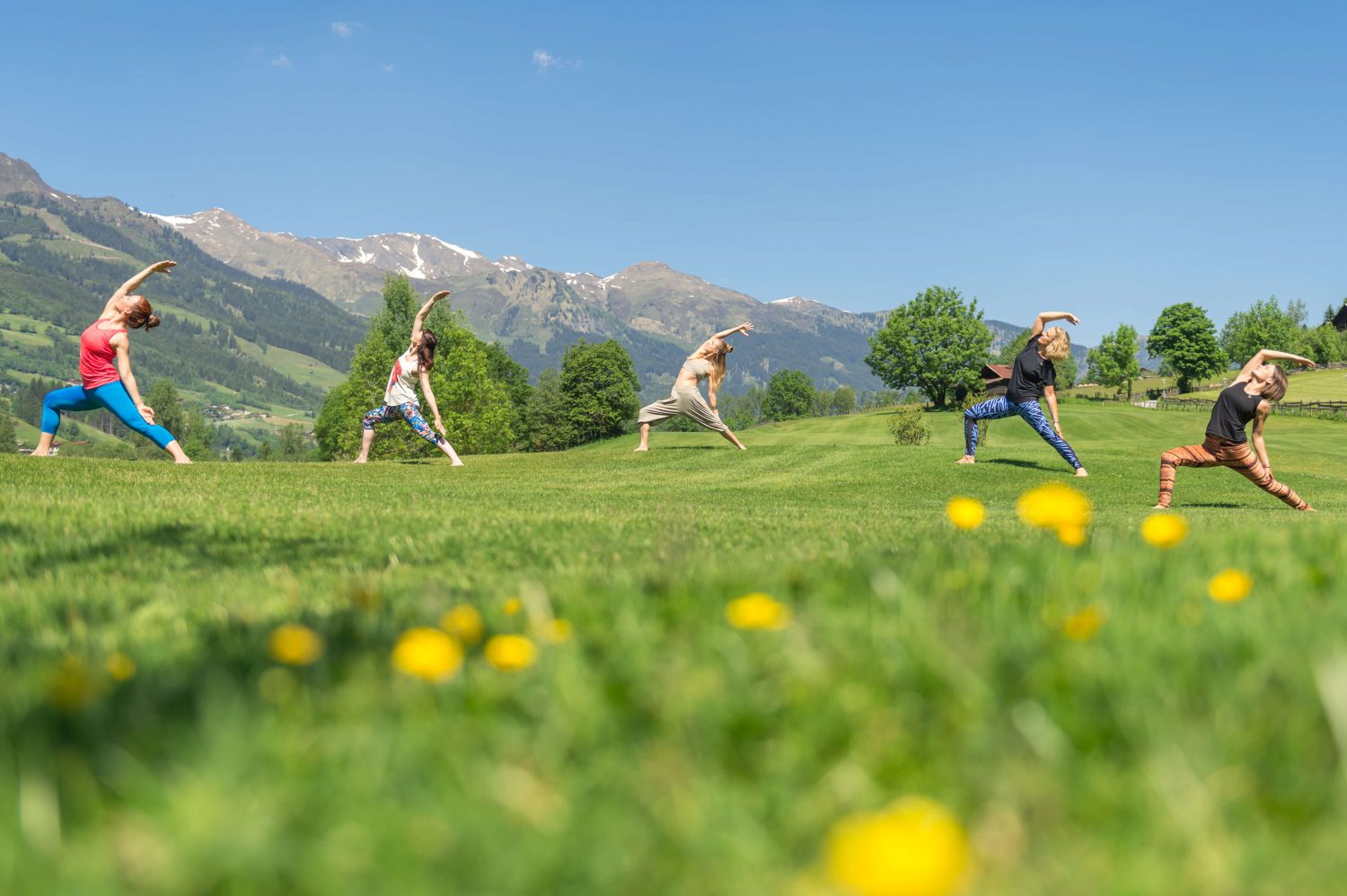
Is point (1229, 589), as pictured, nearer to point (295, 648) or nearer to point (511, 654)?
point (511, 654)

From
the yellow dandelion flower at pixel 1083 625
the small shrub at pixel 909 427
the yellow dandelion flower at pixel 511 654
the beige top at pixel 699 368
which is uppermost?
the beige top at pixel 699 368

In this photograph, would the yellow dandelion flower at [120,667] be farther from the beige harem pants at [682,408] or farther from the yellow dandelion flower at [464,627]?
the beige harem pants at [682,408]

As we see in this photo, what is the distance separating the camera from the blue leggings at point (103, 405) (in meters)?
14.7

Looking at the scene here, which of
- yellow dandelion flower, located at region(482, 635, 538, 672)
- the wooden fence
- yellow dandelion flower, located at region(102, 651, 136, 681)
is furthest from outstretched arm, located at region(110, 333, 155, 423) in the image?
the wooden fence

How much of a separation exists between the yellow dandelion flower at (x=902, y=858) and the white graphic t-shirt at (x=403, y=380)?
21.0 metres

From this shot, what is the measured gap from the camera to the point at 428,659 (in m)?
1.94

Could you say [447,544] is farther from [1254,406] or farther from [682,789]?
[1254,406]

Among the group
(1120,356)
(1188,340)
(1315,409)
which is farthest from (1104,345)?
(1315,409)

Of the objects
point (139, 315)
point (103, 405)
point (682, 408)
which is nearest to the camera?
point (103, 405)

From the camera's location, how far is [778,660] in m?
2.17

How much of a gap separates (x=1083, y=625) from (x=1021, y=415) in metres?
18.0

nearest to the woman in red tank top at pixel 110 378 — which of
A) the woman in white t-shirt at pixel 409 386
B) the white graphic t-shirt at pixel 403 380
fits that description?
the woman in white t-shirt at pixel 409 386

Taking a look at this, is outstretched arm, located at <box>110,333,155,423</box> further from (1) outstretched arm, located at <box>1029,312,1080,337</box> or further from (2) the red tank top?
(1) outstretched arm, located at <box>1029,312,1080,337</box>

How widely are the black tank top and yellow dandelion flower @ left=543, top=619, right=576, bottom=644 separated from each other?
14.4 meters
